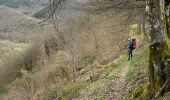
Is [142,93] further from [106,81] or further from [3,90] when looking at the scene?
[3,90]

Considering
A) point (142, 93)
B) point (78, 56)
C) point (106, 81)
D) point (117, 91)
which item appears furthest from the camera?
point (78, 56)

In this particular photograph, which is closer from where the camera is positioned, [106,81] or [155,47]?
[155,47]

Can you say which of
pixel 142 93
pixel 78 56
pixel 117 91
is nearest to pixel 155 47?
pixel 142 93

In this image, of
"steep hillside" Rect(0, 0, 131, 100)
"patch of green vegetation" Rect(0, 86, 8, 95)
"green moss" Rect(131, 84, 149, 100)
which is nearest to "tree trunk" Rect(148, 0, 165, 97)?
"green moss" Rect(131, 84, 149, 100)

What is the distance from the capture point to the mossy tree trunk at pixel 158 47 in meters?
10.7

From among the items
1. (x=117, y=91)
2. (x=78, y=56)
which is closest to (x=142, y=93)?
(x=117, y=91)

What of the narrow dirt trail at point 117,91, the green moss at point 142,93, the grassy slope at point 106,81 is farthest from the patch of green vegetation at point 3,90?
the green moss at point 142,93

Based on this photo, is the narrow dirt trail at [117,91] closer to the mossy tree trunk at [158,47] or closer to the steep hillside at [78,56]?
the steep hillside at [78,56]

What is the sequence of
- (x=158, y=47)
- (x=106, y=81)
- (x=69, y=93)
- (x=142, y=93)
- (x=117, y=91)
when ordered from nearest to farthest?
(x=158, y=47), (x=142, y=93), (x=117, y=91), (x=106, y=81), (x=69, y=93)

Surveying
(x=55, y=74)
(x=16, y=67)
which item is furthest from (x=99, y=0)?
(x=16, y=67)

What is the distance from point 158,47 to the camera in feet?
35.7


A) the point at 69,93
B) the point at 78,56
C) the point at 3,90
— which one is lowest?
the point at 3,90

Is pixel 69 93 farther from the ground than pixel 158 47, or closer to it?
closer to it

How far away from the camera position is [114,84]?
21.9m
